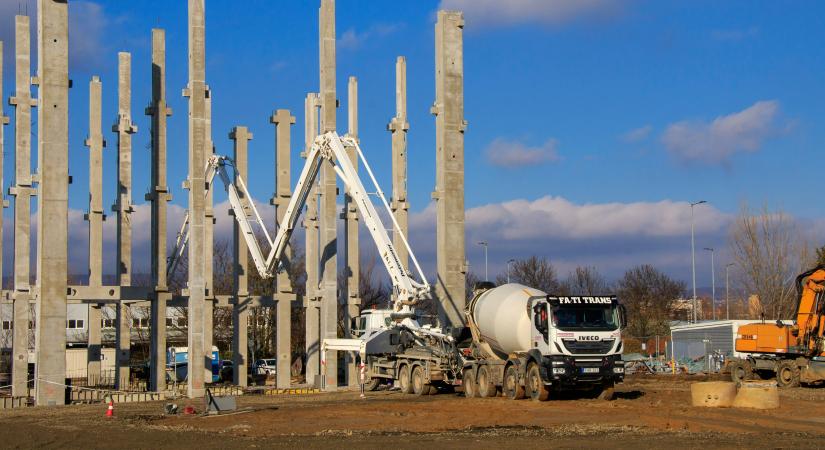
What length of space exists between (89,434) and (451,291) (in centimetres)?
1654

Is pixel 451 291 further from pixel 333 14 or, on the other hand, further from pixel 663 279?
pixel 663 279

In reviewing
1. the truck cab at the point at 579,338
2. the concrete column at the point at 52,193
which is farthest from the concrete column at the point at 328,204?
the truck cab at the point at 579,338

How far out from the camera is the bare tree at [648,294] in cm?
9138

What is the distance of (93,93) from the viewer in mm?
41750

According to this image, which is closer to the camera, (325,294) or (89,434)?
(89,434)

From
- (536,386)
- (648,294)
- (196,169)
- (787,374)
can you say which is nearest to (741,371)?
(787,374)

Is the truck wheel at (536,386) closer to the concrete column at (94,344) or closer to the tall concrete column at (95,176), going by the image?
the tall concrete column at (95,176)

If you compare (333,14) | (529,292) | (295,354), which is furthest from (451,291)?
(295,354)

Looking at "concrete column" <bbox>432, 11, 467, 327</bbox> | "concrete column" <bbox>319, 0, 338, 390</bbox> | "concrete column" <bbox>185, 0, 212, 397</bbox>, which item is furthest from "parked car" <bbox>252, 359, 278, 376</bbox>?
"concrete column" <bbox>432, 11, 467, 327</bbox>

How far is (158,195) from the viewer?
3862 centimetres

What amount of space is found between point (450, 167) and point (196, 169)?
8.25 metres

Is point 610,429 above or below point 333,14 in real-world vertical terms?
below

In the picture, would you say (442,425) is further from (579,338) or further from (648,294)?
(648,294)

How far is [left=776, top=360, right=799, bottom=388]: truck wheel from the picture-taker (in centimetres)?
3525
